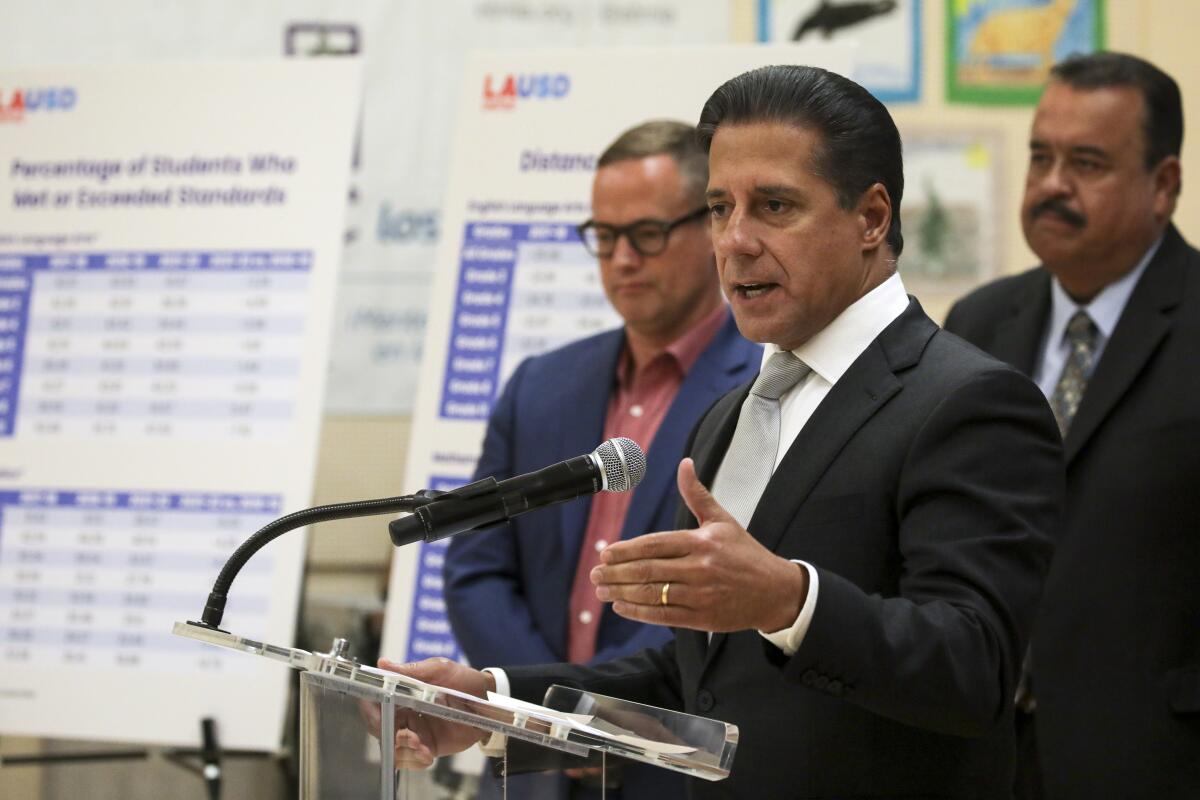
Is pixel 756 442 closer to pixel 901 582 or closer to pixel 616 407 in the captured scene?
pixel 901 582

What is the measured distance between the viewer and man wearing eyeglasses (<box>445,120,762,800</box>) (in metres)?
→ 2.84

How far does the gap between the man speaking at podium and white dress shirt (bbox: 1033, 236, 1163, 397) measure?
1.35 metres

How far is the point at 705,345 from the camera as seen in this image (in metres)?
2.97

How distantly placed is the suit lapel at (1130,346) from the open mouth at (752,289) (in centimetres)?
130

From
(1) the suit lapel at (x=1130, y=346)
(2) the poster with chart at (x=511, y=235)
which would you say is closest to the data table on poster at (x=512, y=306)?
(2) the poster with chart at (x=511, y=235)

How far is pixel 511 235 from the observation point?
3.81 meters

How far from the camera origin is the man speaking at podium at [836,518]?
4.77 feet

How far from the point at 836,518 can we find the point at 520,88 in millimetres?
2445

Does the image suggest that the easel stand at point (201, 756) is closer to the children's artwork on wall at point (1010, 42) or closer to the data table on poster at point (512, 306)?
the data table on poster at point (512, 306)

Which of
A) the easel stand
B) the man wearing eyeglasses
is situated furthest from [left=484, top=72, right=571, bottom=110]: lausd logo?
the easel stand

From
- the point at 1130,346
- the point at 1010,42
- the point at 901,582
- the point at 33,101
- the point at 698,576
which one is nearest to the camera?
the point at 698,576

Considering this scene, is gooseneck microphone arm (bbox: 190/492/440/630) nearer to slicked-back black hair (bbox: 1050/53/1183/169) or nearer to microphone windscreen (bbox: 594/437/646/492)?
microphone windscreen (bbox: 594/437/646/492)

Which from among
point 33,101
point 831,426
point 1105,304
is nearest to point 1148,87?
Result: point 1105,304

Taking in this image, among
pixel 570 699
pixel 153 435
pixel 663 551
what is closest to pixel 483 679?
pixel 570 699
